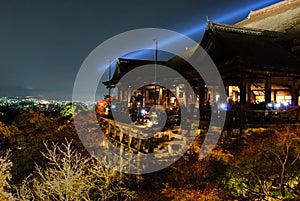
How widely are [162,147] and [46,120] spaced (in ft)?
35.4

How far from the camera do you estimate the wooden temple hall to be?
1292 centimetres

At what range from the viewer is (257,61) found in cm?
1278

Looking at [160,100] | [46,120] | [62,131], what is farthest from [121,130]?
[160,100]

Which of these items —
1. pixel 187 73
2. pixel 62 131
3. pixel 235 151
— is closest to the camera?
pixel 235 151

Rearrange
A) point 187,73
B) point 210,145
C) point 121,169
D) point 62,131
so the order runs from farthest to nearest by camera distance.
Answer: point 62,131, point 187,73, point 121,169, point 210,145

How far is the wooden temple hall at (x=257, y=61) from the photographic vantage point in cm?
1292

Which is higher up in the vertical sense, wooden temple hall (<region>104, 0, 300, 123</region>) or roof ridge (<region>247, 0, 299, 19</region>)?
roof ridge (<region>247, 0, 299, 19</region>)

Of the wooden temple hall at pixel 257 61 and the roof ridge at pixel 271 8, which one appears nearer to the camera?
the wooden temple hall at pixel 257 61

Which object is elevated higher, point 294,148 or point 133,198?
point 294,148

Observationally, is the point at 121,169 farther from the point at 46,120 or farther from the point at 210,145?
A: the point at 46,120

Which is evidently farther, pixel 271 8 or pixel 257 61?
pixel 271 8

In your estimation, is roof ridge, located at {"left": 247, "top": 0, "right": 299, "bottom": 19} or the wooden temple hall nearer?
the wooden temple hall

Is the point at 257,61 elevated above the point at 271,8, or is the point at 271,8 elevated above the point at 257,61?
the point at 271,8

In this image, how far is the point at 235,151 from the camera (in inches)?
436
